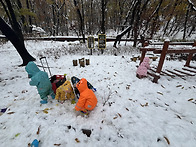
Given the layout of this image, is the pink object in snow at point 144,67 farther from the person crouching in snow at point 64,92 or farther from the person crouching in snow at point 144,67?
the person crouching in snow at point 64,92

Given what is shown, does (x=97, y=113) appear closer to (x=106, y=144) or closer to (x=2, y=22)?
(x=106, y=144)

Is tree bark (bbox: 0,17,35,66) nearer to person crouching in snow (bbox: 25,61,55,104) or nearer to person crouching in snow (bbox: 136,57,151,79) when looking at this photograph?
person crouching in snow (bbox: 25,61,55,104)

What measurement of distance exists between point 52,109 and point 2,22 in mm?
5803

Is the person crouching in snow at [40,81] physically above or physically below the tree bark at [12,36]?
below

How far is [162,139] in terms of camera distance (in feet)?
5.70

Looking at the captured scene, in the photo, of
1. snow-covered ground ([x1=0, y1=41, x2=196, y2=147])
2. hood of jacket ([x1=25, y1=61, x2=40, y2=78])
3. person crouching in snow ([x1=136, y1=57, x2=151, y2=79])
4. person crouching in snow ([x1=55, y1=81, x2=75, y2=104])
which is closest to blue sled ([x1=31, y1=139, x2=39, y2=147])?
snow-covered ground ([x1=0, y1=41, x2=196, y2=147])

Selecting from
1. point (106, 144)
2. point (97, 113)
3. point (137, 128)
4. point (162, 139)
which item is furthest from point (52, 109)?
point (162, 139)

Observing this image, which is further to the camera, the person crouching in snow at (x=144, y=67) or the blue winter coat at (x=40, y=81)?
the person crouching in snow at (x=144, y=67)

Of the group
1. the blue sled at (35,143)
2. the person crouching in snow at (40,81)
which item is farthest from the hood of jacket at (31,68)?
the blue sled at (35,143)

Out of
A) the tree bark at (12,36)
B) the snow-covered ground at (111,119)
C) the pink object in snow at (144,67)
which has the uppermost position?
the tree bark at (12,36)

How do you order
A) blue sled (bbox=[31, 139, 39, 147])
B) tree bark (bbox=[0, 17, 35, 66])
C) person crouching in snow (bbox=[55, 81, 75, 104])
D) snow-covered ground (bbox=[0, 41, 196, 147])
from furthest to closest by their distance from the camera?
tree bark (bbox=[0, 17, 35, 66]), person crouching in snow (bbox=[55, 81, 75, 104]), snow-covered ground (bbox=[0, 41, 196, 147]), blue sled (bbox=[31, 139, 39, 147])

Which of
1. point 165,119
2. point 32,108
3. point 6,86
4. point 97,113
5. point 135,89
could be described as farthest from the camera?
point 6,86

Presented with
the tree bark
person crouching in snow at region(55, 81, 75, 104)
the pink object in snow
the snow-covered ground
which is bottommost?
the snow-covered ground

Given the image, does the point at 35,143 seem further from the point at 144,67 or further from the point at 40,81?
the point at 144,67
